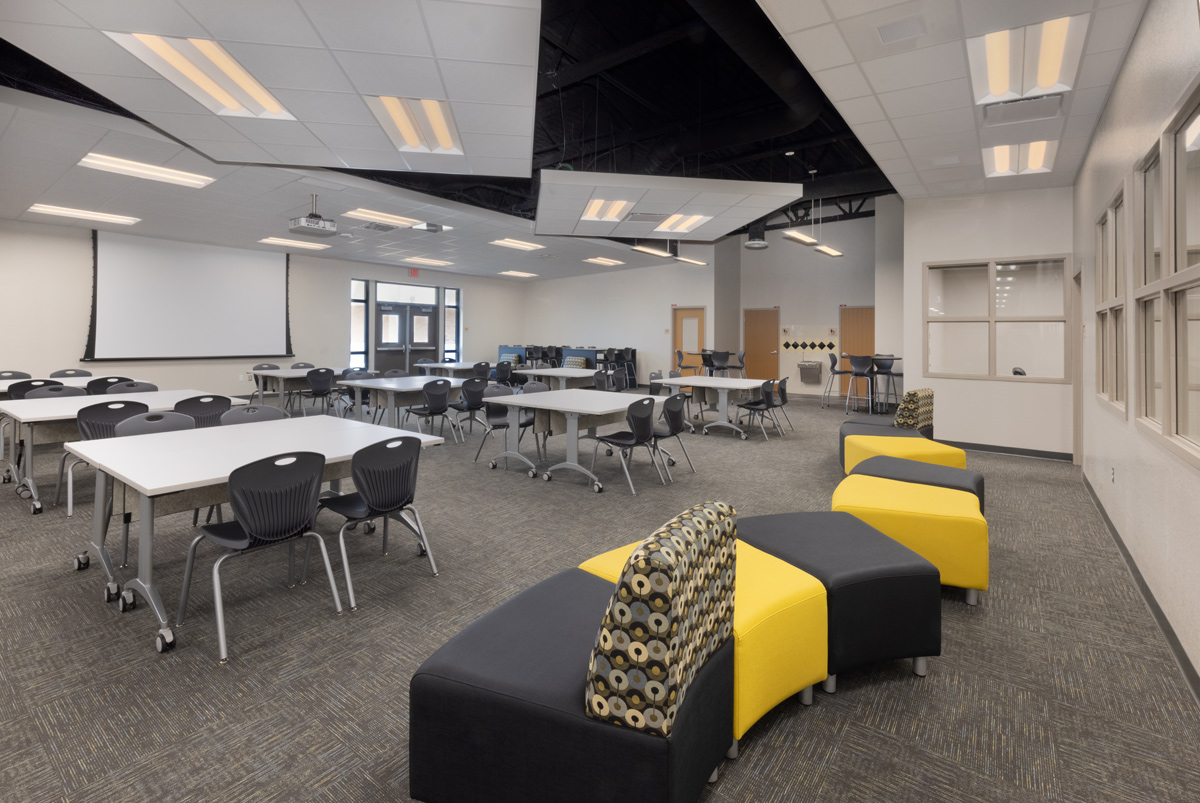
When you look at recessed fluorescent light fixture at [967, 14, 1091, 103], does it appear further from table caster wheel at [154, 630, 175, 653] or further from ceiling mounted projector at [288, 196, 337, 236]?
ceiling mounted projector at [288, 196, 337, 236]

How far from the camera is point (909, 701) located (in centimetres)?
213

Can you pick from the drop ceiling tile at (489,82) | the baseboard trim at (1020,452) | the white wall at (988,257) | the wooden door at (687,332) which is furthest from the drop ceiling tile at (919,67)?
the wooden door at (687,332)

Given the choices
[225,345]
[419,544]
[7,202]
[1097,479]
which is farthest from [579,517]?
[225,345]

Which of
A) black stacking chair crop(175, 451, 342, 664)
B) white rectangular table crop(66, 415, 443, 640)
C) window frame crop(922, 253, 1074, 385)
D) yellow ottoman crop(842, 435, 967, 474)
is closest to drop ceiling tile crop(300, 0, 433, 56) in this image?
white rectangular table crop(66, 415, 443, 640)

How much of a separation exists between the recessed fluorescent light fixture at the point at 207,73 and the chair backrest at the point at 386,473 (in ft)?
10.2

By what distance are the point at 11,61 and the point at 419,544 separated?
19.6ft

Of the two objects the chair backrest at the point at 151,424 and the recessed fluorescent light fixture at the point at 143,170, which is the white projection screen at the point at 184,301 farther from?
the chair backrest at the point at 151,424

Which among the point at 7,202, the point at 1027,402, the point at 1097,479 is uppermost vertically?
the point at 7,202

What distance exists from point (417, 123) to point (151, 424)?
3.34 meters

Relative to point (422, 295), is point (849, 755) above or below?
below

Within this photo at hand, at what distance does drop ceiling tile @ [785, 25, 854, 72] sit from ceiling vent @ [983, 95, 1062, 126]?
1565mm

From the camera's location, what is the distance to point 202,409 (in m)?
4.77

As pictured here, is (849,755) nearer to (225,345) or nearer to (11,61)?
(11,61)

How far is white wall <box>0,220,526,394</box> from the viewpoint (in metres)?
9.34
